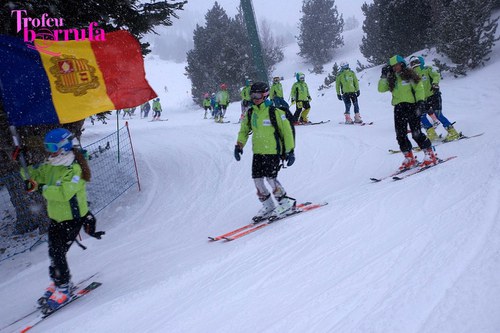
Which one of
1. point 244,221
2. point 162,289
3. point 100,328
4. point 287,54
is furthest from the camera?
point 287,54

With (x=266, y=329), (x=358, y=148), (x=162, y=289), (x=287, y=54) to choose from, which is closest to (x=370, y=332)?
(x=266, y=329)

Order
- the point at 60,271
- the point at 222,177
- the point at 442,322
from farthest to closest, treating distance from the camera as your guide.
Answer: the point at 222,177 < the point at 60,271 < the point at 442,322

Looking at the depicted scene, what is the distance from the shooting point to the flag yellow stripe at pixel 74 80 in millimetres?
5410

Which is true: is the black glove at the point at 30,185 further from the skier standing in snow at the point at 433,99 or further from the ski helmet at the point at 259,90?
the skier standing in snow at the point at 433,99

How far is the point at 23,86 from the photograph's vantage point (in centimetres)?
508

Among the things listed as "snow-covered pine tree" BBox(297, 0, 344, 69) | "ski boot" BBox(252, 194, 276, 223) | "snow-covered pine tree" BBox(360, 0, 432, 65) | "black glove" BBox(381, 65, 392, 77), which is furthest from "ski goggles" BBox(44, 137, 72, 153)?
"snow-covered pine tree" BBox(297, 0, 344, 69)

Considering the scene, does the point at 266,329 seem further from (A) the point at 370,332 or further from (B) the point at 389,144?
(B) the point at 389,144

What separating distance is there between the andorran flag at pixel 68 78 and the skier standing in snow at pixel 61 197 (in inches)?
64.8

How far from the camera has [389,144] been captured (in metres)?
9.02

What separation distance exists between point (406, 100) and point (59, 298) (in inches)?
246

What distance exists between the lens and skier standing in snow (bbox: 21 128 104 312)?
12.2ft

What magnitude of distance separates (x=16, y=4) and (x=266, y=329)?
5965mm

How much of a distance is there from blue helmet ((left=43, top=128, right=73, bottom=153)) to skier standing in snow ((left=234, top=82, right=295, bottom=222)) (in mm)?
2279

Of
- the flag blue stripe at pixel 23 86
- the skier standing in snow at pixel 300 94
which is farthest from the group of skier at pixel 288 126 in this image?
the skier standing in snow at pixel 300 94
